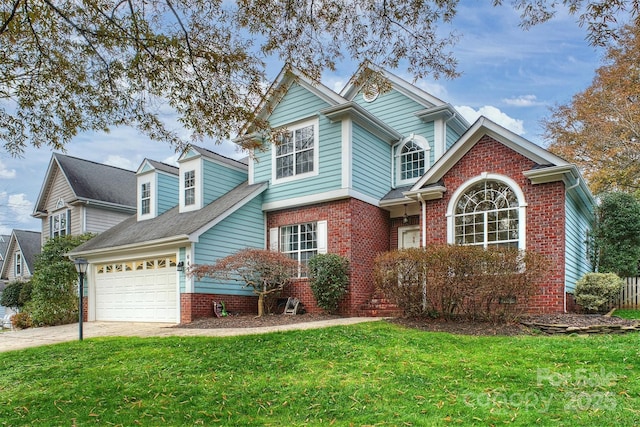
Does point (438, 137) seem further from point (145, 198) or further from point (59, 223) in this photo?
point (59, 223)

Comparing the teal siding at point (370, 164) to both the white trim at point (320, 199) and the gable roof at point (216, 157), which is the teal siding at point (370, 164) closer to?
the white trim at point (320, 199)

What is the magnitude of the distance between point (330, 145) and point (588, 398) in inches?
419

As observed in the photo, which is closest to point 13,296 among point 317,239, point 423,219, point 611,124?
point 317,239

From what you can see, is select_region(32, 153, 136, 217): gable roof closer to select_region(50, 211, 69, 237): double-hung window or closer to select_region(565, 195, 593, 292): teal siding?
select_region(50, 211, 69, 237): double-hung window

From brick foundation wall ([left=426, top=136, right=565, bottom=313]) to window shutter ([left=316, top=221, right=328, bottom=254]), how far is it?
326 centimetres

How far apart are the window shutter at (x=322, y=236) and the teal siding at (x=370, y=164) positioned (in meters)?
1.44

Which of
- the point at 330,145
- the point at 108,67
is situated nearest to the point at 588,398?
the point at 108,67

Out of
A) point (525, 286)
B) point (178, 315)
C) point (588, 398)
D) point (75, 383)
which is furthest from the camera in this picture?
point (178, 315)

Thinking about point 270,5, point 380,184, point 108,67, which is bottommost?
point 380,184

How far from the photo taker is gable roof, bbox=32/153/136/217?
22.5 m

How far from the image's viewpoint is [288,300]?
1464 cm

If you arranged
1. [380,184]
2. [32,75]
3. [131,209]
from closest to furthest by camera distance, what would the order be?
[32,75]
[380,184]
[131,209]

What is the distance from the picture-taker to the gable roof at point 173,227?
1443cm

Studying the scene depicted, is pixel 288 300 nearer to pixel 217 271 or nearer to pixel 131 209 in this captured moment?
pixel 217 271
